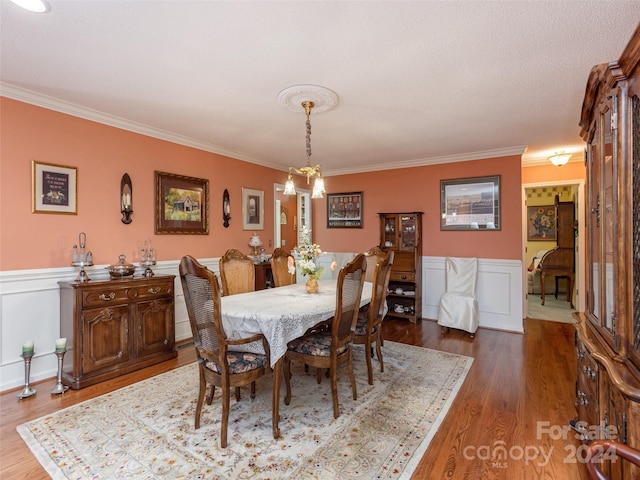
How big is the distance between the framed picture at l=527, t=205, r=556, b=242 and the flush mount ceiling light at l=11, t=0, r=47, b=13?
869 centimetres

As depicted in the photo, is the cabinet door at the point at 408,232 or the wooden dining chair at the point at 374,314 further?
the cabinet door at the point at 408,232

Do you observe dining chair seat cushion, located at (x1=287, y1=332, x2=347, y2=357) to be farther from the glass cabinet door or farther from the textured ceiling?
the glass cabinet door

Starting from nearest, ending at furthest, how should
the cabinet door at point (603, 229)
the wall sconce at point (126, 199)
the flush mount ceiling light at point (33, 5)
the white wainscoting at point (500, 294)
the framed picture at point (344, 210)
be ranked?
the cabinet door at point (603, 229) < the flush mount ceiling light at point (33, 5) < the wall sconce at point (126, 199) < the white wainscoting at point (500, 294) < the framed picture at point (344, 210)

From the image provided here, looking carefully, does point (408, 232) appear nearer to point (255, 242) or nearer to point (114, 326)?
point (255, 242)

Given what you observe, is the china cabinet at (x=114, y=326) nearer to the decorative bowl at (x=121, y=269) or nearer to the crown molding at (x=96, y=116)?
the decorative bowl at (x=121, y=269)

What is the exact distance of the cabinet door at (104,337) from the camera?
9.09 feet

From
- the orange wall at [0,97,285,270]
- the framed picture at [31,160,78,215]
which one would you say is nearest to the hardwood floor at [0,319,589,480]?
the orange wall at [0,97,285,270]

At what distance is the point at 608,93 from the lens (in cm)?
151

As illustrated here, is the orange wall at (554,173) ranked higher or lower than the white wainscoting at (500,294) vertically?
higher

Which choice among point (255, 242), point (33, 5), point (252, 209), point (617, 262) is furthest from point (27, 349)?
point (617, 262)

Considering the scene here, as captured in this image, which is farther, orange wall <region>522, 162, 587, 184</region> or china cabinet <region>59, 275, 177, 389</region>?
orange wall <region>522, 162, 587, 184</region>

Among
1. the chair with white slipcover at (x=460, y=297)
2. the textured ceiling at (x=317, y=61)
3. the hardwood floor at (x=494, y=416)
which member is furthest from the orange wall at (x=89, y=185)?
the chair with white slipcover at (x=460, y=297)

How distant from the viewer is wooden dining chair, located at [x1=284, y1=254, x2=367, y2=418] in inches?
90.3

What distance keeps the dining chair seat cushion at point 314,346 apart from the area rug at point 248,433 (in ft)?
1.46
